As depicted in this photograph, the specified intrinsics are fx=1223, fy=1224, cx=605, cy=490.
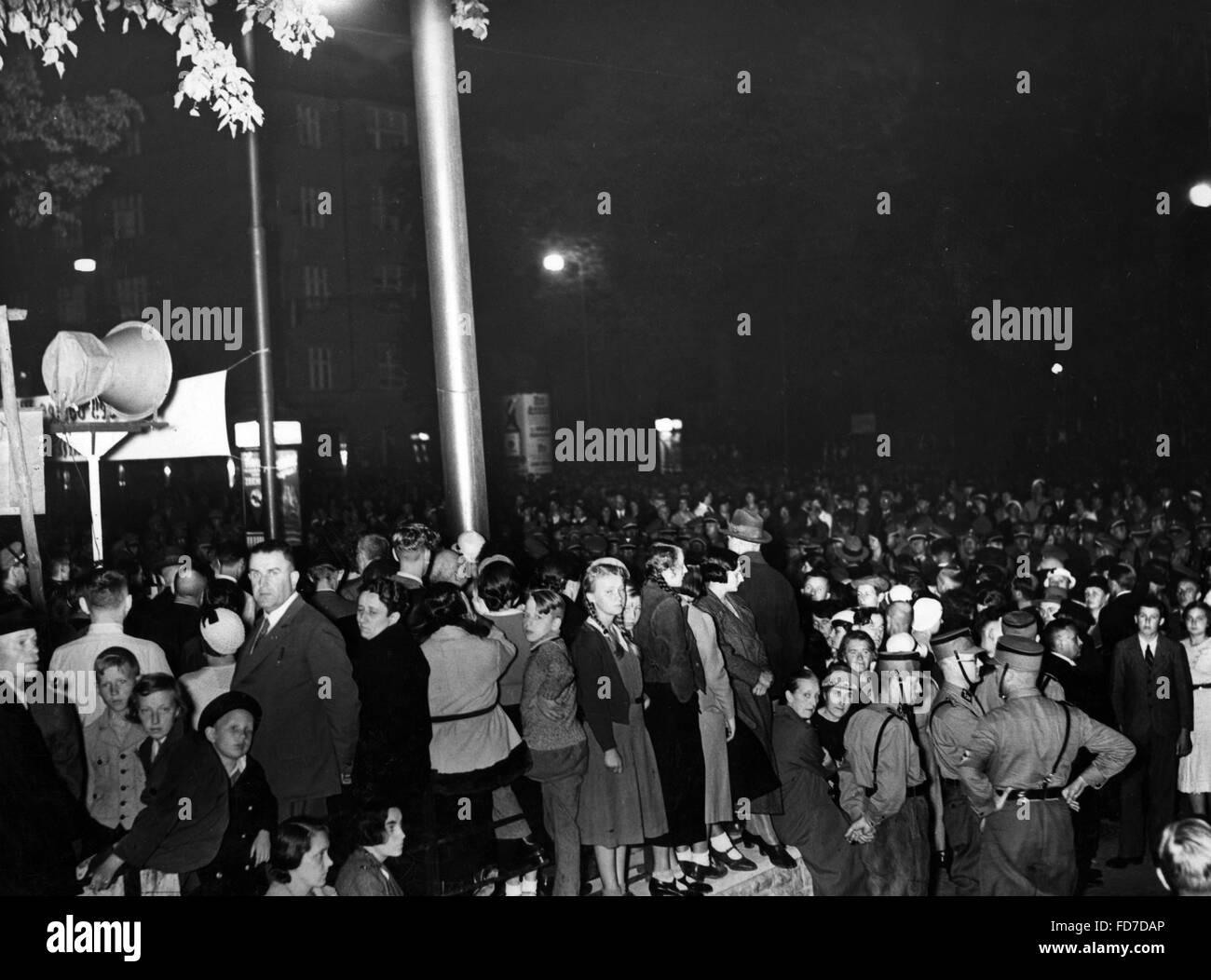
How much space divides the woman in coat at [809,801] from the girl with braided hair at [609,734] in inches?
34.6

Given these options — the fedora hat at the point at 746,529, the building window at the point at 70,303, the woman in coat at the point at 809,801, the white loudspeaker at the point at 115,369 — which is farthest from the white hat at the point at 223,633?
the building window at the point at 70,303

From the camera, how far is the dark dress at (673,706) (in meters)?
5.57

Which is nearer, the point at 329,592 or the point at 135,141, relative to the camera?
the point at 329,592

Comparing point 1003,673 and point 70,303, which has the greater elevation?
point 70,303

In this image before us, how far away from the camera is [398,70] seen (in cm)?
4106

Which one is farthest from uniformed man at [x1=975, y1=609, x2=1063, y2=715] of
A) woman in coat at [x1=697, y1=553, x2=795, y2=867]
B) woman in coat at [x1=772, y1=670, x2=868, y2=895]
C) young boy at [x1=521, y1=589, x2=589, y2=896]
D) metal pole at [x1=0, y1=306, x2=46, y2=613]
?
metal pole at [x1=0, y1=306, x2=46, y2=613]

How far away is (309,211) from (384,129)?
586cm

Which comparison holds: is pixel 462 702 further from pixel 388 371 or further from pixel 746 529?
pixel 388 371

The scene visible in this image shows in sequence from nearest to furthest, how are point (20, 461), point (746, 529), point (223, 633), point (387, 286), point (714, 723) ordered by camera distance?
1. point (223, 633)
2. point (714, 723)
3. point (20, 461)
4. point (746, 529)
5. point (387, 286)

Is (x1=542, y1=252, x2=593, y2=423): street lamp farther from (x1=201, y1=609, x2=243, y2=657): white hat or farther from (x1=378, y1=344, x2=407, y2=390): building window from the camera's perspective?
(x1=201, y1=609, x2=243, y2=657): white hat

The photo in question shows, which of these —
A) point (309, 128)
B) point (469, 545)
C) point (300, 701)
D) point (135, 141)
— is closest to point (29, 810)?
point (300, 701)

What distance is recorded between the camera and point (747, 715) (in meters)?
6.13

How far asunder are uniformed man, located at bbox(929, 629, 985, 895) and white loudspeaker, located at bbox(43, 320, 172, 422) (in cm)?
499

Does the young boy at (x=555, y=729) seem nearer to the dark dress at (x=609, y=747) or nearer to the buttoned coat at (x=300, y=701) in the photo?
the dark dress at (x=609, y=747)
